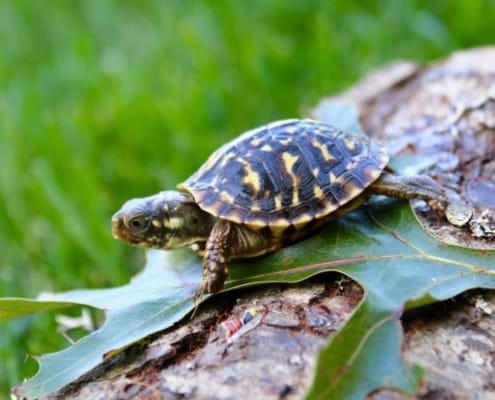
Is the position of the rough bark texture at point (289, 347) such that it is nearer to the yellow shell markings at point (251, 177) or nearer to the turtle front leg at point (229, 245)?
the turtle front leg at point (229, 245)

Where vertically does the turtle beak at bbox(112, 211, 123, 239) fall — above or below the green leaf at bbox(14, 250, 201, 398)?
above

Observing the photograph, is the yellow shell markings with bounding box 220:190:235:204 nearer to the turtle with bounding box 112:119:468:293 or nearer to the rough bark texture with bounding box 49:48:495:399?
the turtle with bounding box 112:119:468:293

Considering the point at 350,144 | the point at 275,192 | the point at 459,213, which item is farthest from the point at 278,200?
the point at 459,213

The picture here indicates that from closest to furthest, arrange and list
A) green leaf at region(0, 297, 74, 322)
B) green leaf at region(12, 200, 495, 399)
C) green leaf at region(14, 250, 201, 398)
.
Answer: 1. green leaf at region(12, 200, 495, 399)
2. green leaf at region(14, 250, 201, 398)
3. green leaf at region(0, 297, 74, 322)

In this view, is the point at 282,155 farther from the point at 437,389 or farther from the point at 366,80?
the point at 366,80

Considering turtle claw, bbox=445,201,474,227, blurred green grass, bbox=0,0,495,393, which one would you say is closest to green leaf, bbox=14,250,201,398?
turtle claw, bbox=445,201,474,227

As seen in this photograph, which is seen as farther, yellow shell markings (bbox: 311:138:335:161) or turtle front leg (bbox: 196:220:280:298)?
yellow shell markings (bbox: 311:138:335:161)
